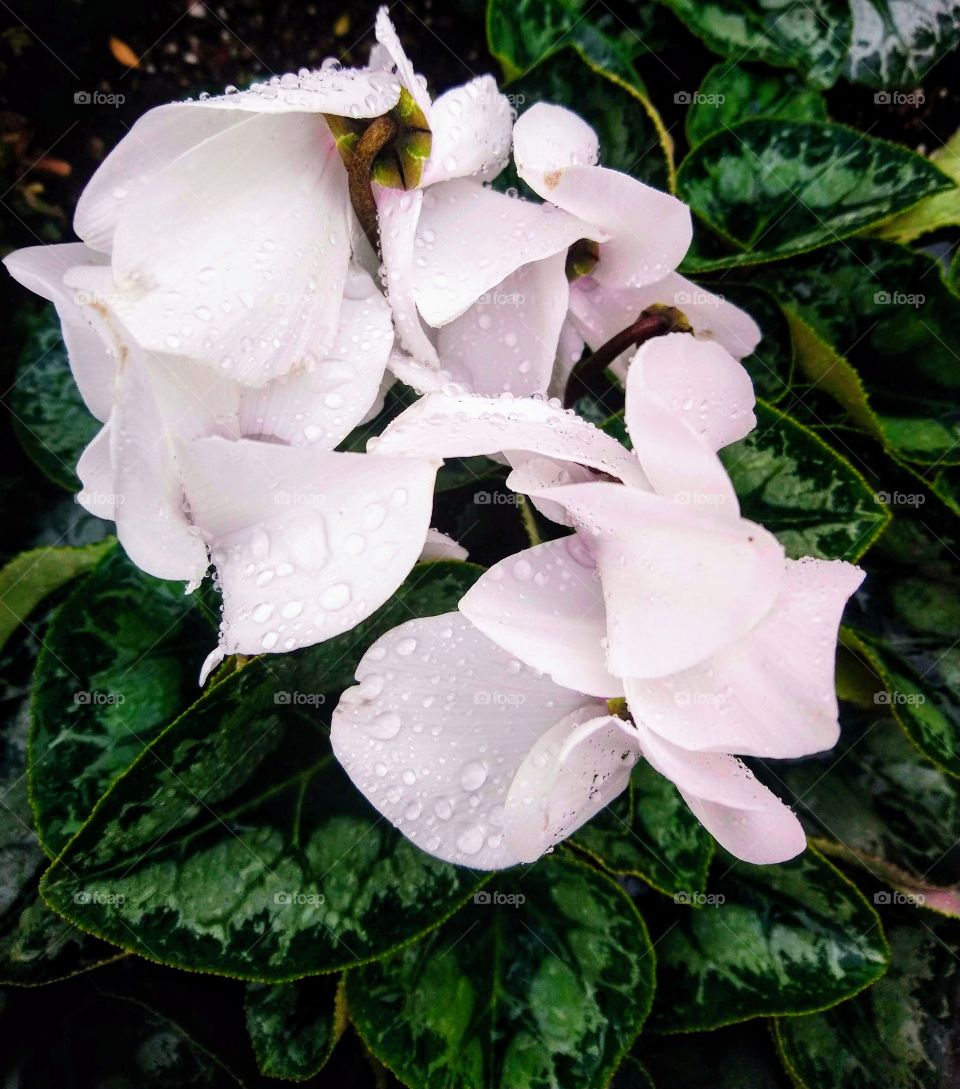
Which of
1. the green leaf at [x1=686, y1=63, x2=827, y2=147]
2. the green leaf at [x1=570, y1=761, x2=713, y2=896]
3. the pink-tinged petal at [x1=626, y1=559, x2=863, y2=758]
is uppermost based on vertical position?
the pink-tinged petal at [x1=626, y1=559, x2=863, y2=758]

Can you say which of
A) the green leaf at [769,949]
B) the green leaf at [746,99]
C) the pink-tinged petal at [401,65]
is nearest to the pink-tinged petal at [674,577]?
the pink-tinged petal at [401,65]

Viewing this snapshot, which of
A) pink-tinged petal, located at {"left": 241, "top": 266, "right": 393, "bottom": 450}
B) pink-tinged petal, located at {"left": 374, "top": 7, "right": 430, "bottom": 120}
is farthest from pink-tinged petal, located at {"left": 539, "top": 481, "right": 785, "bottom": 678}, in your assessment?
pink-tinged petal, located at {"left": 374, "top": 7, "right": 430, "bottom": 120}

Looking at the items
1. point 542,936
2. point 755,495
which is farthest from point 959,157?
point 542,936

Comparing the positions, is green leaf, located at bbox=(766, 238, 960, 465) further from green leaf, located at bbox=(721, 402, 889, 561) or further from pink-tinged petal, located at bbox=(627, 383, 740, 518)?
pink-tinged petal, located at bbox=(627, 383, 740, 518)

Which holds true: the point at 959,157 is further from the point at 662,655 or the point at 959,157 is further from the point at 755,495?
the point at 662,655

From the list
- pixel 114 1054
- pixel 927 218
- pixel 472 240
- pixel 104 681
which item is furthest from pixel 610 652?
pixel 927 218
